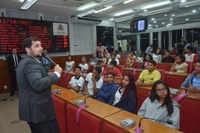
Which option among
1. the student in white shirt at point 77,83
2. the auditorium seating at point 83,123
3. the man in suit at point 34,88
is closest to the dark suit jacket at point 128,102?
the auditorium seating at point 83,123

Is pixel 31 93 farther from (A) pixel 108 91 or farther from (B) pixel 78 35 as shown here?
(B) pixel 78 35

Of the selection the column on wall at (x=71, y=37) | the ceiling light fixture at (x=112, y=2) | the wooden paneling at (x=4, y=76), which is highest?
the ceiling light fixture at (x=112, y=2)

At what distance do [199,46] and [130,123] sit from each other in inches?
361

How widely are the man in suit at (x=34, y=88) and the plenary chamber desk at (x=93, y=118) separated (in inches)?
14.1

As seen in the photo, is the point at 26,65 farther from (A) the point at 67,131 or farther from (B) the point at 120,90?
(B) the point at 120,90

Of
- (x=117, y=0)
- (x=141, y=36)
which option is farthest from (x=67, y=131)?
(x=141, y=36)

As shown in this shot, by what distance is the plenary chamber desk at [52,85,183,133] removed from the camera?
4.03ft

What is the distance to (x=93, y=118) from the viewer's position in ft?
4.68

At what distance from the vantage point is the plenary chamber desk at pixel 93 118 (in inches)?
48.4

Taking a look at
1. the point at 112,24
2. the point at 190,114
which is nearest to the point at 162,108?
the point at 190,114

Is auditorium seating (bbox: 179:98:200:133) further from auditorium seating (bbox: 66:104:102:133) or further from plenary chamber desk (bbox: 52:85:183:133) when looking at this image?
auditorium seating (bbox: 66:104:102:133)

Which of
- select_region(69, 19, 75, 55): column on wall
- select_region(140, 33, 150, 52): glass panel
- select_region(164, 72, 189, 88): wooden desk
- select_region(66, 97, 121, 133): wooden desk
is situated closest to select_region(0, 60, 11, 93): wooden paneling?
select_region(69, 19, 75, 55): column on wall

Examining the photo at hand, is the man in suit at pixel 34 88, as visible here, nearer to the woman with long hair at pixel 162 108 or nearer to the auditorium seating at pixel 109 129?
the auditorium seating at pixel 109 129

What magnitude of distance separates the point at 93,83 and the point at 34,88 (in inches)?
70.0
